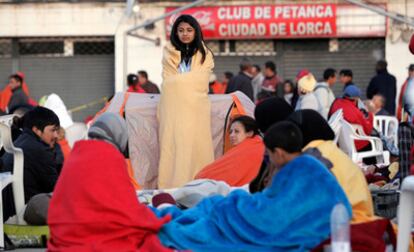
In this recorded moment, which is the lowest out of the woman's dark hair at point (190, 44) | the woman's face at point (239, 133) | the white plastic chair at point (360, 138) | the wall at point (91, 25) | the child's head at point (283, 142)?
the white plastic chair at point (360, 138)

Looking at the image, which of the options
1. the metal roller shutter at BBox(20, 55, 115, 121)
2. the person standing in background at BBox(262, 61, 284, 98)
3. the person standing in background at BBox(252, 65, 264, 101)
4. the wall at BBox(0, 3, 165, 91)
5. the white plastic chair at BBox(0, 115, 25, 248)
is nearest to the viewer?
the white plastic chair at BBox(0, 115, 25, 248)

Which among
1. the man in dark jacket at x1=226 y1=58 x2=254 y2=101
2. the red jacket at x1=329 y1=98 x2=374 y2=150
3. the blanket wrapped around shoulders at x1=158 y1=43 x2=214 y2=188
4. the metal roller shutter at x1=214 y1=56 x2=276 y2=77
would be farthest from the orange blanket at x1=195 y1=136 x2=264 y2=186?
the metal roller shutter at x1=214 y1=56 x2=276 y2=77

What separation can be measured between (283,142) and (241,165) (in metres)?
2.58

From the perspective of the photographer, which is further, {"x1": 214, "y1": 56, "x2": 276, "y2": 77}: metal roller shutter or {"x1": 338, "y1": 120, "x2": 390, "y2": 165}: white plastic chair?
{"x1": 214, "y1": 56, "x2": 276, "y2": 77}: metal roller shutter

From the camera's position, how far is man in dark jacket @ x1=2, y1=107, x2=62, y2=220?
9500 millimetres

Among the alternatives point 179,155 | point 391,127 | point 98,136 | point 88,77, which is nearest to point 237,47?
point 88,77

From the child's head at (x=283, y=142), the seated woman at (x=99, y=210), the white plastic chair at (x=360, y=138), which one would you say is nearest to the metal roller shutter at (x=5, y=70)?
the white plastic chair at (x=360, y=138)

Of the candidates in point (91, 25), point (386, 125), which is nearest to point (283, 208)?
point (386, 125)

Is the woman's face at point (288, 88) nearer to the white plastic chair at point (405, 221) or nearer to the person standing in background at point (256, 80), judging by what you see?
the person standing in background at point (256, 80)

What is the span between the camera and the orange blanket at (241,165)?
9164mm

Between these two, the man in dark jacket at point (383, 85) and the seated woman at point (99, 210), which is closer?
the seated woman at point (99, 210)

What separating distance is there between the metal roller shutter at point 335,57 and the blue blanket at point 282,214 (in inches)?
771

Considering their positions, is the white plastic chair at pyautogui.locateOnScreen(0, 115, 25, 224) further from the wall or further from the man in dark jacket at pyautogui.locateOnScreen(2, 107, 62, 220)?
the wall

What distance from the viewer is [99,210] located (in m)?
6.93
